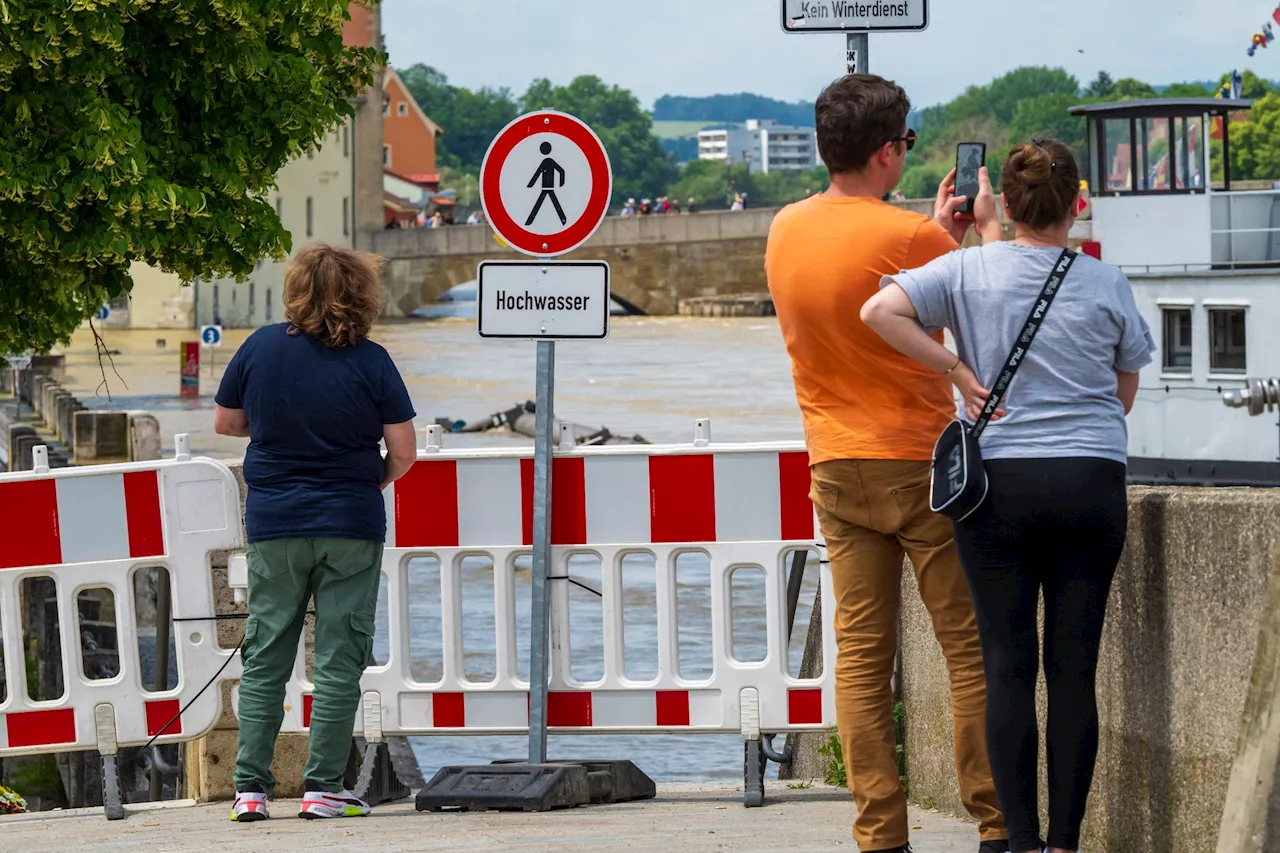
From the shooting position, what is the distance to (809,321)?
4203 mm

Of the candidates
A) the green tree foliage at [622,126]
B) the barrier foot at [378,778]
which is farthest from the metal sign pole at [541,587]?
the green tree foliage at [622,126]

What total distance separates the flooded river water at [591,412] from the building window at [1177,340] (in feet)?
21.6

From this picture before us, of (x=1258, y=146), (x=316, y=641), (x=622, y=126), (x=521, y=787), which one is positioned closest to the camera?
(x=316, y=641)

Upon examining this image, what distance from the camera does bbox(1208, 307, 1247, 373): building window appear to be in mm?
25688

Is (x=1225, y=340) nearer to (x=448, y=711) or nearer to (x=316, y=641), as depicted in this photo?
(x=448, y=711)

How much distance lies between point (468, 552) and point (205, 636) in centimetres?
82

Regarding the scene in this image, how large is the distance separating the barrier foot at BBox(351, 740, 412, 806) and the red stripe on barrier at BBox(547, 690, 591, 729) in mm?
502

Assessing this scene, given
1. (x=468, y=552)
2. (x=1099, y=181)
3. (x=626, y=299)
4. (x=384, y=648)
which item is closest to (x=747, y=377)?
(x=1099, y=181)

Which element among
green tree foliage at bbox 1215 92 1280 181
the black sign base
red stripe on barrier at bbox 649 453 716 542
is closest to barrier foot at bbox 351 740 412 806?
the black sign base

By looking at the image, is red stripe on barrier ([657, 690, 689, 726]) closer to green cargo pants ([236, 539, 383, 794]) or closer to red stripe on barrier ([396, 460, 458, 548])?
red stripe on barrier ([396, 460, 458, 548])

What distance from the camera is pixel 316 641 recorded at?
543 cm

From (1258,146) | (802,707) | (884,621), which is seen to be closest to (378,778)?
(802,707)

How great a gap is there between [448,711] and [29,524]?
136 cm

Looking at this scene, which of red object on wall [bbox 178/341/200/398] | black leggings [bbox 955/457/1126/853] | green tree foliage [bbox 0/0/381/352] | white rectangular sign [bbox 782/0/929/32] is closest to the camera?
black leggings [bbox 955/457/1126/853]
